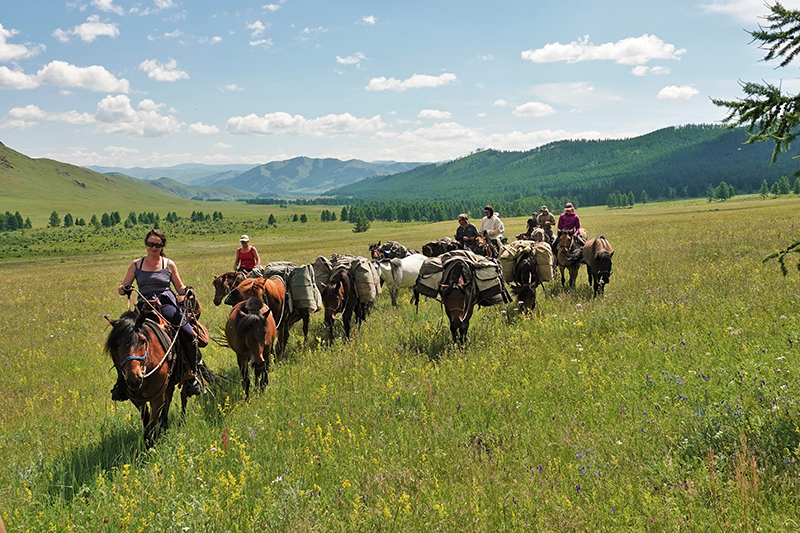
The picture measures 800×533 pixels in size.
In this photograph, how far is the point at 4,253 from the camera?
8181 centimetres

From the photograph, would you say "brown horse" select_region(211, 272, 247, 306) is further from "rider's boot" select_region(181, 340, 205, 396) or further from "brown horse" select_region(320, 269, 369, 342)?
"rider's boot" select_region(181, 340, 205, 396)

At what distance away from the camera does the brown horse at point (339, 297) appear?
36.9 ft

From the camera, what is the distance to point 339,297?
11.4 metres

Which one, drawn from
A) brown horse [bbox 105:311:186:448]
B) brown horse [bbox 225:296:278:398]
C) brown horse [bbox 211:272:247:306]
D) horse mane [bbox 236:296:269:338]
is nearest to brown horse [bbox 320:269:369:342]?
brown horse [bbox 211:272:247:306]

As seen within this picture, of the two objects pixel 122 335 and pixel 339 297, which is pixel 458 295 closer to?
pixel 339 297

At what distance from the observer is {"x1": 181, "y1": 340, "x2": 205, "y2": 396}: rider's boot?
7.37 metres

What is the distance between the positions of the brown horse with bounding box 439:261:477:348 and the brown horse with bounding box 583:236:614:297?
527 centimetres

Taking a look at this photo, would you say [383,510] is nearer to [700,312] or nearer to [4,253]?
[700,312]

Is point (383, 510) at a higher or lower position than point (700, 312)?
lower

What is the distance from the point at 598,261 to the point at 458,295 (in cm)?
597

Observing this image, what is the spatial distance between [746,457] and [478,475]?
2635 mm

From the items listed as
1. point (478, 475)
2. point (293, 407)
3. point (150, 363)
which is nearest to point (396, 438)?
point (478, 475)

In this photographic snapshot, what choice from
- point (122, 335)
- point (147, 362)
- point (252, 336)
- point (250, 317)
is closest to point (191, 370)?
point (252, 336)

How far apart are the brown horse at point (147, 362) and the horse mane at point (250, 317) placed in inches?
41.2
